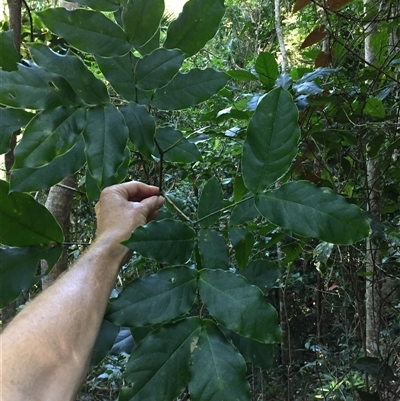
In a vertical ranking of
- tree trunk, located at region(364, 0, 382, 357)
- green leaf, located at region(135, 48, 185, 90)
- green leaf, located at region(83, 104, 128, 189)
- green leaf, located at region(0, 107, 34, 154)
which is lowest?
tree trunk, located at region(364, 0, 382, 357)

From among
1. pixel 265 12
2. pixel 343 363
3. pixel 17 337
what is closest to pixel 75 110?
pixel 17 337

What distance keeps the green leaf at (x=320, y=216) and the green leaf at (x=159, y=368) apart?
0.64ft

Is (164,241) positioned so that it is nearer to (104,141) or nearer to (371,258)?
(104,141)

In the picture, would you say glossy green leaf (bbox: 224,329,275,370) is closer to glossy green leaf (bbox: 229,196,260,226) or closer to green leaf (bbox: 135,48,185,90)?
glossy green leaf (bbox: 229,196,260,226)

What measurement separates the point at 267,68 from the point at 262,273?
0.47m

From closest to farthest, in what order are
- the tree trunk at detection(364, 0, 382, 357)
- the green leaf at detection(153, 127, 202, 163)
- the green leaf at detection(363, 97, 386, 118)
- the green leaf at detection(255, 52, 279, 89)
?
1. the green leaf at detection(153, 127, 202, 163)
2. the green leaf at detection(255, 52, 279, 89)
3. the green leaf at detection(363, 97, 386, 118)
4. the tree trunk at detection(364, 0, 382, 357)

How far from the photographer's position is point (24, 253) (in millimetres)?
588

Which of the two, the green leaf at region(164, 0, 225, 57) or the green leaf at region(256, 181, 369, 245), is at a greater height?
the green leaf at region(164, 0, 225, 57)

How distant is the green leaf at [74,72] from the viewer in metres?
0.51

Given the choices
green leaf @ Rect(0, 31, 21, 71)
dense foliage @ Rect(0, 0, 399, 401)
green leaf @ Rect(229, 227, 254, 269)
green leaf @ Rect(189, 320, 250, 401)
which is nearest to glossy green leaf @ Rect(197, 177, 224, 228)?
dense foliage @ Rect(0, 0, 399, 401)

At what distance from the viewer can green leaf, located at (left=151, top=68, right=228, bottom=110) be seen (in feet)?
2.01

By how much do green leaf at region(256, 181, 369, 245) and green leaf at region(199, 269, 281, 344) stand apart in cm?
10

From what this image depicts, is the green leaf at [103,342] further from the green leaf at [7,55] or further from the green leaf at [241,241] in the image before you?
the green leaf at [7,55]

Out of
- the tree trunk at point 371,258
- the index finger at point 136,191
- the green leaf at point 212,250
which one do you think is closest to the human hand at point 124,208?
the index finger at point 136,191
